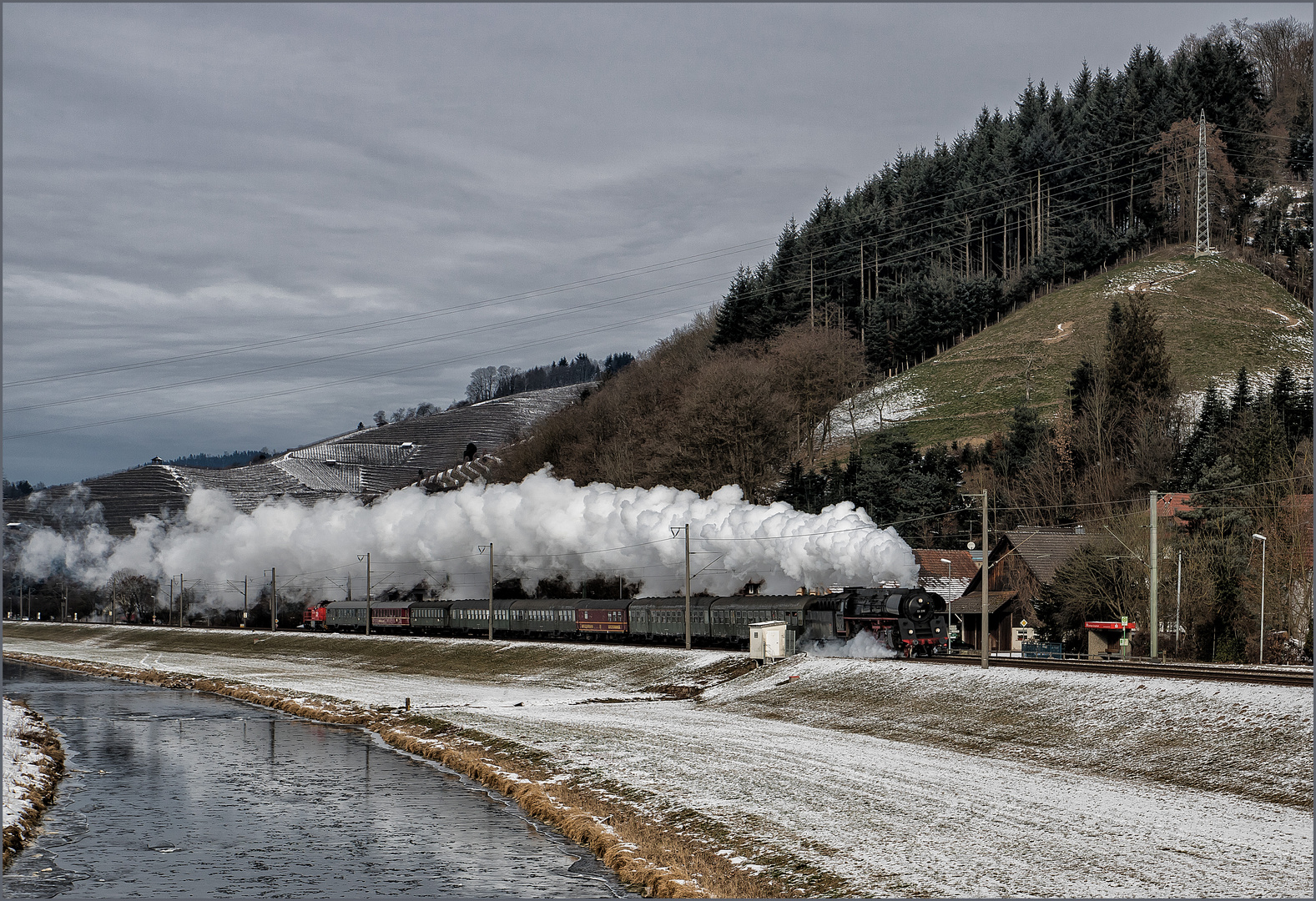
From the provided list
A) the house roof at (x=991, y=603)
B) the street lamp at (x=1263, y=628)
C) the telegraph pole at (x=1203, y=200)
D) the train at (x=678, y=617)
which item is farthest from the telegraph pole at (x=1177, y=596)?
the telegraph pole at (x=1203, y=200)

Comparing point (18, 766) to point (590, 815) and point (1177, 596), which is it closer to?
point (590, 815)

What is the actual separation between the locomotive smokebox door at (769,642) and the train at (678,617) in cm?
307

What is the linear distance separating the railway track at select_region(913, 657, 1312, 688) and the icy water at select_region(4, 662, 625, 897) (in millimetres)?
23948

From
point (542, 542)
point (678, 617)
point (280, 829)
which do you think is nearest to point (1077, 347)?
point (542, 542)

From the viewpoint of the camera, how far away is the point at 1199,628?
68.7 meters

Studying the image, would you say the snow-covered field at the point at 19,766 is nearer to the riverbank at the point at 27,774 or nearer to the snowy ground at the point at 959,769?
the riverbank at the point at 27,774

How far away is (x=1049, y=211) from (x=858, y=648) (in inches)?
4874

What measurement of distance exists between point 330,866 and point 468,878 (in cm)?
326

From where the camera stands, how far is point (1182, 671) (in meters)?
45.2

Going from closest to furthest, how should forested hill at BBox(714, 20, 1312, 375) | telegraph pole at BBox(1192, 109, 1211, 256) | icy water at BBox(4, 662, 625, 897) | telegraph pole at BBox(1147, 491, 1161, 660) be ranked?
icy water at BBox(4, 662, 625, 897) → telegraph pole at BBox(1147, 491, 1161, 660) → telegraph pole at BBox(1192, 109, 1211, 256) → forested hill at BBox(714, 20, 1312, 375)

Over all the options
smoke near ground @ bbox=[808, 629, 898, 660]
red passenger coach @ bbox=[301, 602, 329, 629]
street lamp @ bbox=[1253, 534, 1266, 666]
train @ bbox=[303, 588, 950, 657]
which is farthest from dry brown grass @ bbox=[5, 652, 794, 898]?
red passenger coach @ bbox=[301, 602, 329, 629]

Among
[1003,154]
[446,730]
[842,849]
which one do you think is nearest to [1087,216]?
[1003,154]

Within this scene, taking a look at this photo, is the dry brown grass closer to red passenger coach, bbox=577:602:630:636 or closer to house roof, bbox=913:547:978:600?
red passenger coach, bbox=577:602:630:636

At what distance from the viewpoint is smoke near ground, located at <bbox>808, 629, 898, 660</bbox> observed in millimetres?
57938
